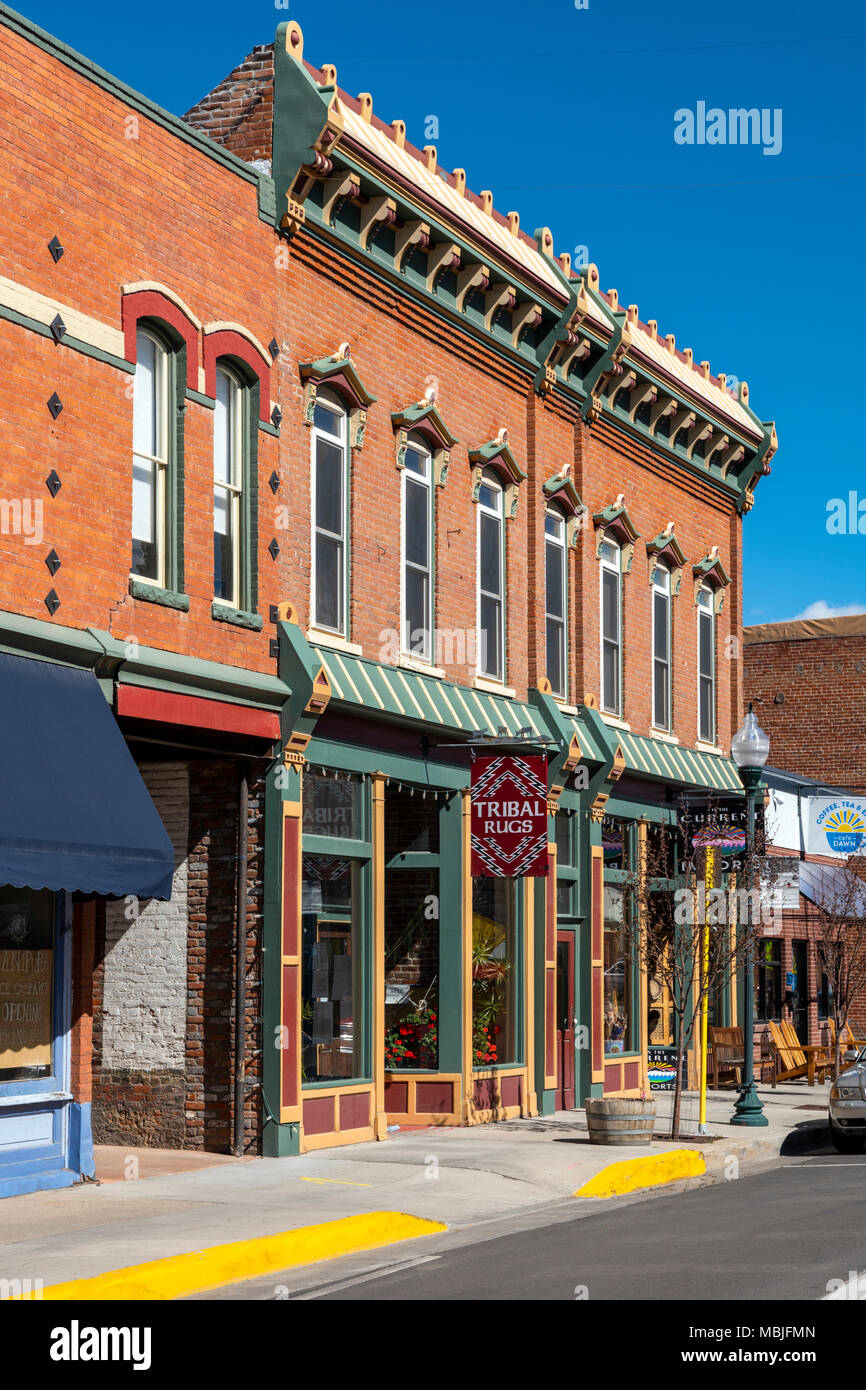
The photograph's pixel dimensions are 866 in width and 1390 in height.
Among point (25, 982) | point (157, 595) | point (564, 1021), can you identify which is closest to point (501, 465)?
point (564, 1021)

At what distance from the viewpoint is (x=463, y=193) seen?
855 inches

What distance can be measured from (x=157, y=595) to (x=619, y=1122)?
24.0 feet

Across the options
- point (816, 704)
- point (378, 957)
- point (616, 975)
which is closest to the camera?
point (378, 957)

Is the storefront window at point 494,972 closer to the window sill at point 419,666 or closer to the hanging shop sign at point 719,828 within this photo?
the hanging shop sign at point 719,828

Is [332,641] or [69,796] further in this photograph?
[332,641]

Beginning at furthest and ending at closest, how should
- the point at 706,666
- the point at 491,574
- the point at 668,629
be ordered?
the point at 706,666, the point at 668,629, the point at 491,574

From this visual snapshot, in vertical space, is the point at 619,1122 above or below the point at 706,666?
below

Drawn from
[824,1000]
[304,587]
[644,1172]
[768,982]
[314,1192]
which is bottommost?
[644,1172]

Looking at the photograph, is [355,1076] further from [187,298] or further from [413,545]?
[187,298]

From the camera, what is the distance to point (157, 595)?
15.9 metres

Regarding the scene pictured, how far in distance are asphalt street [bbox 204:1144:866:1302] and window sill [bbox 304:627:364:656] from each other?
6136 mm

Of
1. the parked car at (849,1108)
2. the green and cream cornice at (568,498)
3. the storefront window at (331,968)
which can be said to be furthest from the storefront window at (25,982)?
the green and cream cornice at (568,498)

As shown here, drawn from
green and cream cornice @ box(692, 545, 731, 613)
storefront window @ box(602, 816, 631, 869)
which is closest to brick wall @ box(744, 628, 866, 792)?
green and cream cornice @ box(692, 545, 731, 613)

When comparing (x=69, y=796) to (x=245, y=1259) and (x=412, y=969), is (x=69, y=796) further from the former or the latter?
(x=412, y=969)
